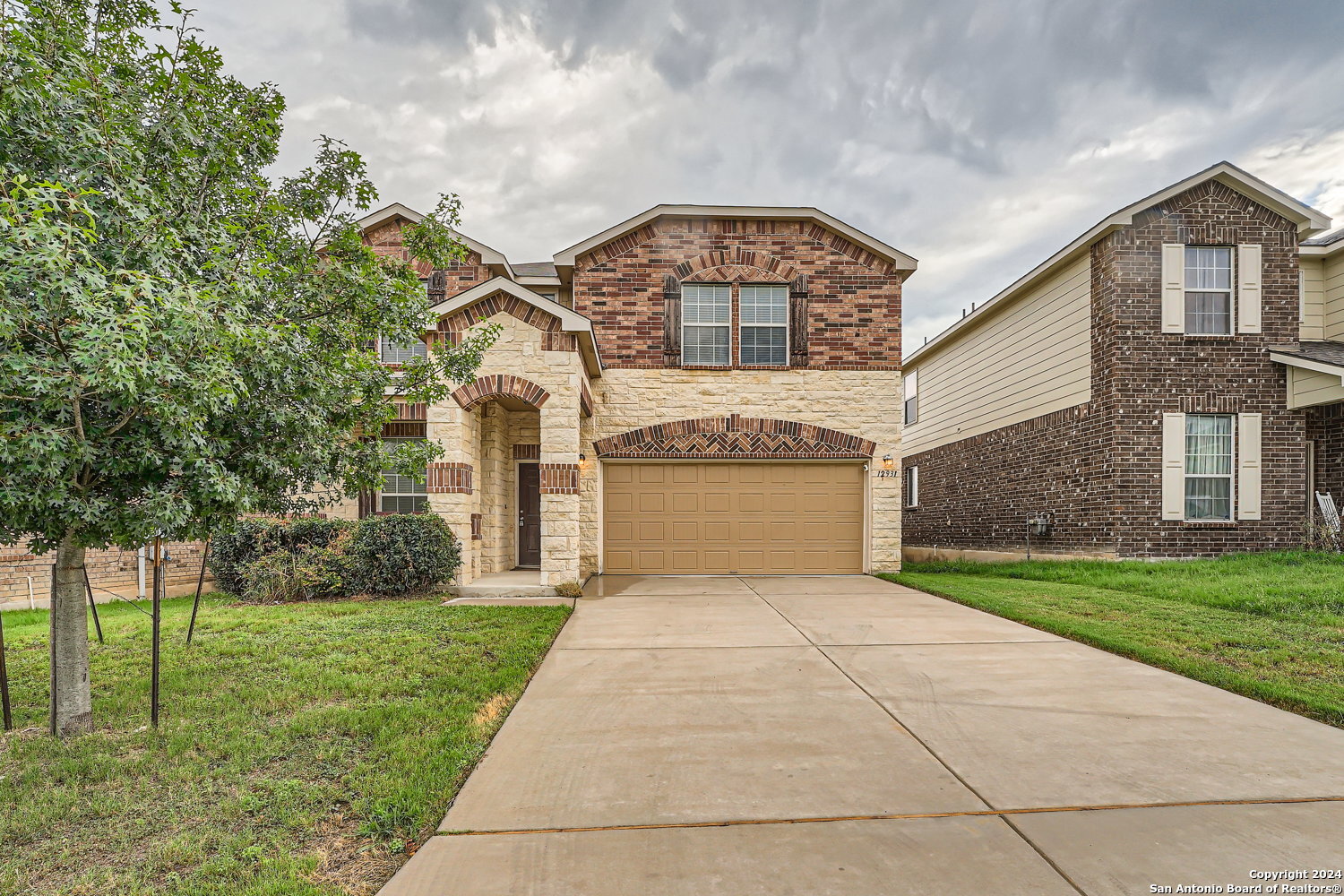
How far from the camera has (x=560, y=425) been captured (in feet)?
33.0

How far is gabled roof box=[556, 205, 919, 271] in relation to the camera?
41.0 ft

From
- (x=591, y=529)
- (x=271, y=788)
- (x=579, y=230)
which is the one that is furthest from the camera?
(x=579, y=230)

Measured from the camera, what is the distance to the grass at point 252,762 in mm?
2580

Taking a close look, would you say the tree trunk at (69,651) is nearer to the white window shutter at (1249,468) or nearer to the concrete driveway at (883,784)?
the concrete driveway at (883,784)

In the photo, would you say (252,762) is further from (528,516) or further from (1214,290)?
(1214,290)

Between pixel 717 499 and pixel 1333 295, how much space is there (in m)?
12.1

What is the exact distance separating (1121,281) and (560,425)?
1021 cm

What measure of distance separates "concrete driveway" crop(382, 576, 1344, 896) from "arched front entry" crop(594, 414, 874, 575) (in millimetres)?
6556

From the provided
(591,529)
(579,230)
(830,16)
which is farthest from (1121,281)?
(579,230)

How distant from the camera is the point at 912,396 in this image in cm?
2152

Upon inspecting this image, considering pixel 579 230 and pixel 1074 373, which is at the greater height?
pixel 579 230

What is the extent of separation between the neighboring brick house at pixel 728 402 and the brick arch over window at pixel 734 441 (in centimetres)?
2

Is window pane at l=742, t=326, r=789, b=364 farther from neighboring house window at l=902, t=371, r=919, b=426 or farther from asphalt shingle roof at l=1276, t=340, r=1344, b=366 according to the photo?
neighboring house window at l=902, t=371, r=919, b=426

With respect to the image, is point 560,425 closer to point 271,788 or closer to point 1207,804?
point 271,788
